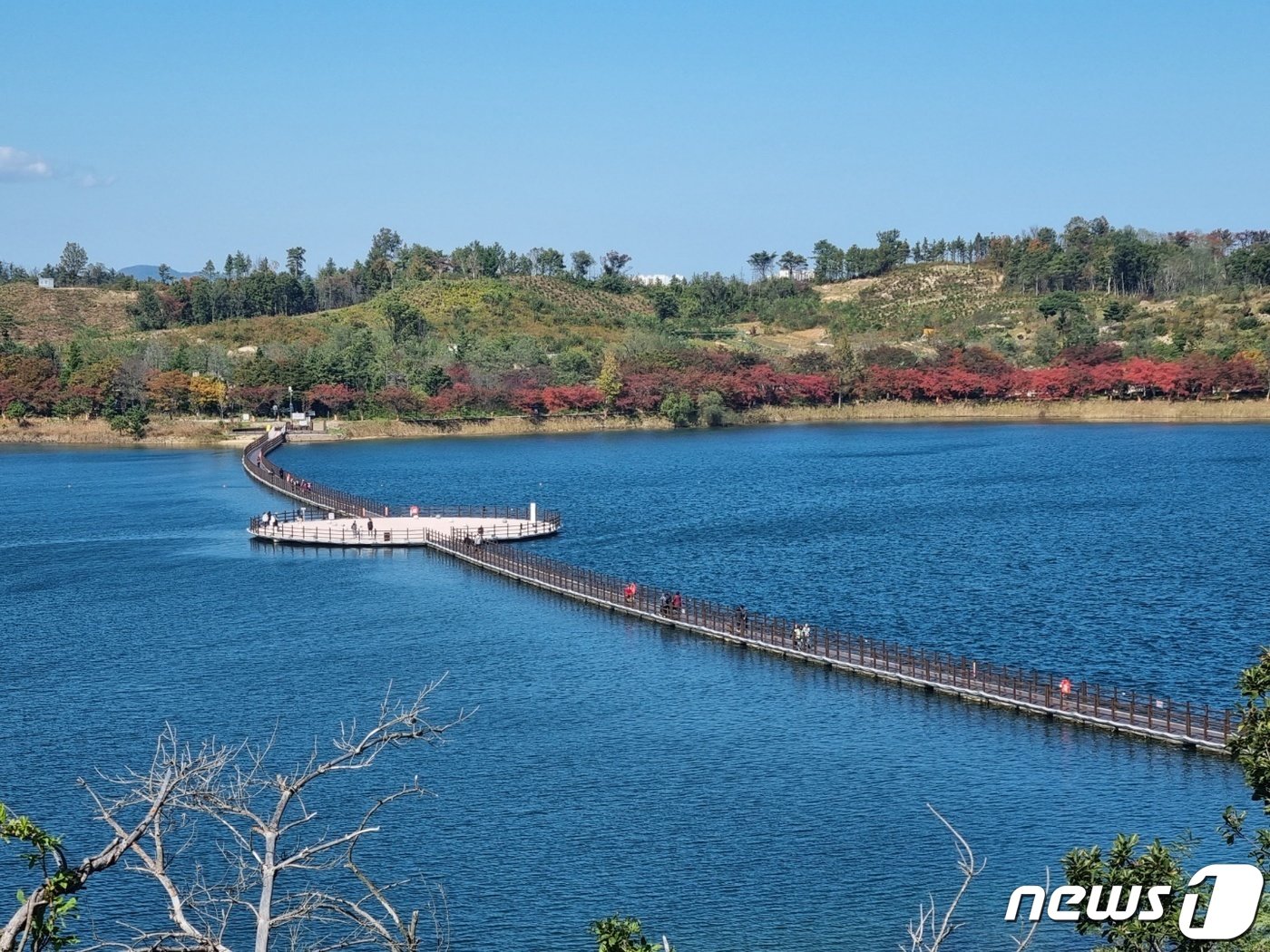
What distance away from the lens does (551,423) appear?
190 m

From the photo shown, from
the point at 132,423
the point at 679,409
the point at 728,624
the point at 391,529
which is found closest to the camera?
the point at 728,624

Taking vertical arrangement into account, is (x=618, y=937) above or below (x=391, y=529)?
above

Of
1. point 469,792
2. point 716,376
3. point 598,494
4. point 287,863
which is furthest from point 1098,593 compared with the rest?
point 716,376

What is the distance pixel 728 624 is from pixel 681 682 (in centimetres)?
869

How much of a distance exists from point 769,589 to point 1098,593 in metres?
16.6

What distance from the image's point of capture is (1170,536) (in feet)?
312

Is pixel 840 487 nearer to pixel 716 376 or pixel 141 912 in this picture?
pixel 716 376

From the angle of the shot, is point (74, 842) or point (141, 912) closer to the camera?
point (141, 912)

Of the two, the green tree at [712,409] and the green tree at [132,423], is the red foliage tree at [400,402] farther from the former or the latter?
the green tree at [712,409]

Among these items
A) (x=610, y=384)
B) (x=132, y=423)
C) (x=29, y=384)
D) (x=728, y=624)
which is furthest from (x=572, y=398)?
(x=728, y=624)

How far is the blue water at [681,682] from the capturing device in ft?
125

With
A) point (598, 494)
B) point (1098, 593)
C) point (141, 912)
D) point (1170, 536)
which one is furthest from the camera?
point (598, 494)

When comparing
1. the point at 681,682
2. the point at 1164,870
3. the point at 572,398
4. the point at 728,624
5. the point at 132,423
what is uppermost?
the point at 572,398

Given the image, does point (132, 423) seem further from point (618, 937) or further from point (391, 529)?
point (618, 937)
